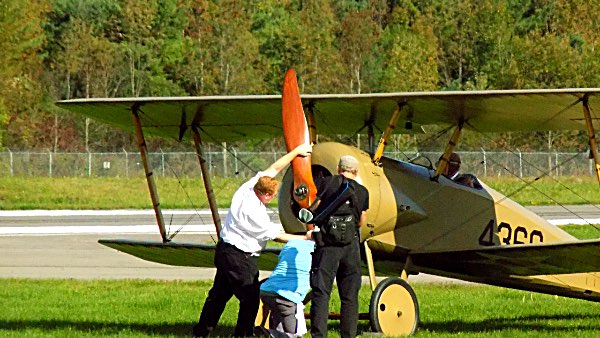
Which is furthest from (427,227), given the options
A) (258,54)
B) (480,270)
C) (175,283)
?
(258,54)

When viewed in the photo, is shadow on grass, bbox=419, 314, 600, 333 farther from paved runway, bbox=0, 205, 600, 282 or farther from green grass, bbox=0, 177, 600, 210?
green grass, bbox=0, 177, 600, 210

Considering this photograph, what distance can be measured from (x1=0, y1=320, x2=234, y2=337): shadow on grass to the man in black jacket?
1770 millimetres

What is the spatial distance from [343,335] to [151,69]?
53325mm

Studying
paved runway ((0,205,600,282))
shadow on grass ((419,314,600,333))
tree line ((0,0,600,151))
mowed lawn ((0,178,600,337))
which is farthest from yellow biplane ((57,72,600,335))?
tree line ((0,0,600,151))

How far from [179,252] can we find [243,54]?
42.2 m

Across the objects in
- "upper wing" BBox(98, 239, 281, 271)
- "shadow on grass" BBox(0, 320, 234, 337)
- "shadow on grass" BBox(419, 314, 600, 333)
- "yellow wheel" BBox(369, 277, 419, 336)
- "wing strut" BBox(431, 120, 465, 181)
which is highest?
"wing strut" BBox(431, 120, 465, 181)

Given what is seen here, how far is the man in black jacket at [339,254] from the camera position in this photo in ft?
34.3

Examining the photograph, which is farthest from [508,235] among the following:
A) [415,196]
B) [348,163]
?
[348,163]

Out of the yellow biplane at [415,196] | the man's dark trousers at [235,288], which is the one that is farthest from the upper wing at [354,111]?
the man's dark trousers at [235,288]

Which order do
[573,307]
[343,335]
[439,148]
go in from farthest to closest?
[439,148]
[573,307]
[343,335]

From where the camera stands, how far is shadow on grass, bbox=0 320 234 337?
12062 mm

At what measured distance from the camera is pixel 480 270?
13.4 metres

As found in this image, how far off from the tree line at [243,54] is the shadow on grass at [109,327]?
112 ft

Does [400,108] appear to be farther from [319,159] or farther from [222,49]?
[222,49]
